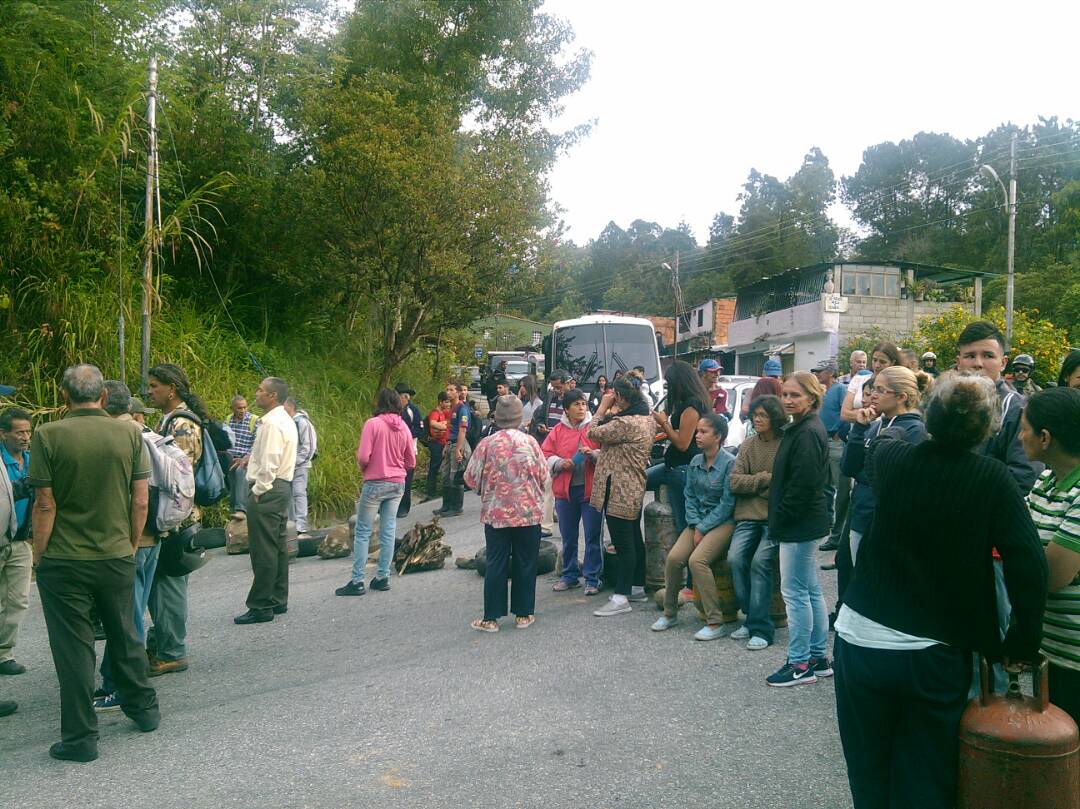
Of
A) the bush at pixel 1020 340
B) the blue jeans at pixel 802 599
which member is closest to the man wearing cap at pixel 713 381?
the blue jeans at pixel 802 599

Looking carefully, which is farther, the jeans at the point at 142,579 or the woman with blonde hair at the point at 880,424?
the jeans at the point at 142,579

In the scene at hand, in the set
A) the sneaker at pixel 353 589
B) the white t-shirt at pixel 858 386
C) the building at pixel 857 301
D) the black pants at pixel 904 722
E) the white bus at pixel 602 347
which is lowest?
the sneaker at pixel 353 589

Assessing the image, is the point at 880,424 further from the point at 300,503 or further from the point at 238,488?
the point at 238,488

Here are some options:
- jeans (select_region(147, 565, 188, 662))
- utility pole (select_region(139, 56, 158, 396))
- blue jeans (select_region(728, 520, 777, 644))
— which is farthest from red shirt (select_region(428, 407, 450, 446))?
blue jeans (select_region(728, 520, 777, 644))

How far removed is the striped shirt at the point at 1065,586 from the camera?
2.82 m

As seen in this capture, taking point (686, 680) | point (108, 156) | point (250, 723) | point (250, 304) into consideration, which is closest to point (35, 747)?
point (250, 723)

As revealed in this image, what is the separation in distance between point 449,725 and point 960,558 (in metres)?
3.15

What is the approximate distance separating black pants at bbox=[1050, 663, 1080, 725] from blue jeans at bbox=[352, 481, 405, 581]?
6081mm

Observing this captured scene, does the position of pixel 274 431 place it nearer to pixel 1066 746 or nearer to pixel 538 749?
pixel 538 749

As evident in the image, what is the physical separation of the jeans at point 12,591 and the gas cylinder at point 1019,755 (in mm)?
5973

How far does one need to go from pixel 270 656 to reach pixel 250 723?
138 centimetres

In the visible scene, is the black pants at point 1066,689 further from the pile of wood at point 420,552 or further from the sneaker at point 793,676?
the pile of wood at point 420,552

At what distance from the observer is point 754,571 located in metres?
5.89

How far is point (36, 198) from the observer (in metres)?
12.2
